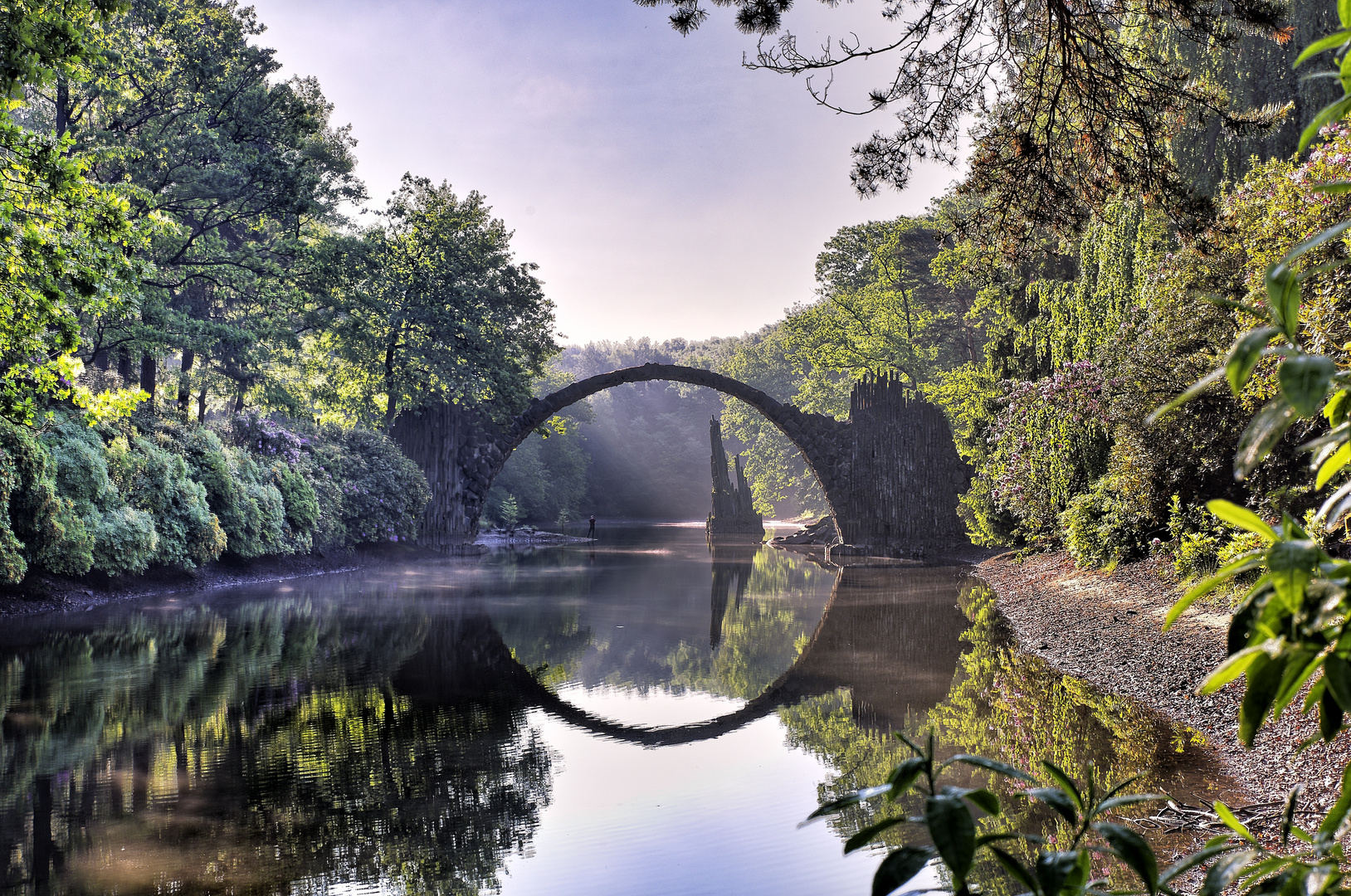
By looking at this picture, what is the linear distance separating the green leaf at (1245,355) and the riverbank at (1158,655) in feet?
6.22

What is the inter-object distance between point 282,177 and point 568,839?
17.2 metres

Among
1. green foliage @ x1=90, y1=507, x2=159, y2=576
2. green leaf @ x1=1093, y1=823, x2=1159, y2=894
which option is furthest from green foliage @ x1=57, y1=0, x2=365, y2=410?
green leaf @ x1=1093, y1=823, x2=1159, y2=894

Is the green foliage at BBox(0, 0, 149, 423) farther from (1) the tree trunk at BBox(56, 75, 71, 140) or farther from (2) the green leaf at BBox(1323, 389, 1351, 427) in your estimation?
(2) the green leaf at BBox(1323, 389, 1351, 427)

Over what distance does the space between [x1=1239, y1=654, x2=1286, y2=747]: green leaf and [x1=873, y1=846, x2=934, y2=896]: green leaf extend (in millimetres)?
359

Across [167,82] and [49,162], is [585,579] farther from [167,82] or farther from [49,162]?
[167,82]

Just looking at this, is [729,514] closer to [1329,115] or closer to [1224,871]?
[1224,871]

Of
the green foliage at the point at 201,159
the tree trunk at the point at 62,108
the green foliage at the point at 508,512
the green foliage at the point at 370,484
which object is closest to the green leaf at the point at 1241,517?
the green foliage at the point at 201,159

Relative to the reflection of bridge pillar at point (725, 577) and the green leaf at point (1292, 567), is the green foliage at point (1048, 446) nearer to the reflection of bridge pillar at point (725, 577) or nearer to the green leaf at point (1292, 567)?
the reflection of bridge pillar at point (725, 577)

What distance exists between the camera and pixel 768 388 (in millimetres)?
53156

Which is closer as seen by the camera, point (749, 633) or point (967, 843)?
point (967, 843)

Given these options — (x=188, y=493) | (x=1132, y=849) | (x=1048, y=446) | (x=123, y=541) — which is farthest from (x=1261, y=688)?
(x=188, y=493)

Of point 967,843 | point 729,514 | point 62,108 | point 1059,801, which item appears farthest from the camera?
point 729,514

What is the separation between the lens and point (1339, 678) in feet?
2.88

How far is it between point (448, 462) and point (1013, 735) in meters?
19.0
